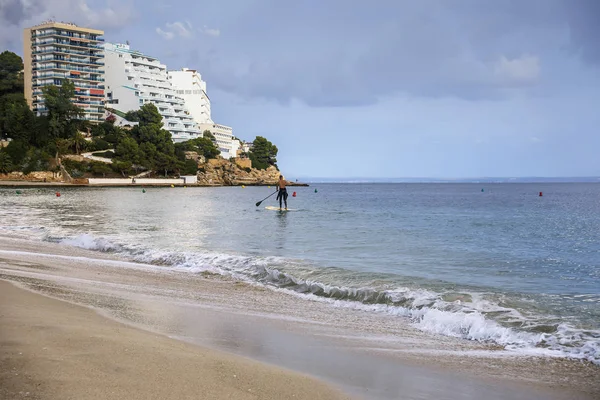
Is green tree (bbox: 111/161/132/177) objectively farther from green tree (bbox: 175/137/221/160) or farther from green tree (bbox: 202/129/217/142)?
green tree (bbox: 202/129/217/142)

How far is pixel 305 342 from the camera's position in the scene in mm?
7172

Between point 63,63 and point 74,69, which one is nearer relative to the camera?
point 63,63

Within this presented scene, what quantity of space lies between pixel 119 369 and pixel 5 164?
389 ft

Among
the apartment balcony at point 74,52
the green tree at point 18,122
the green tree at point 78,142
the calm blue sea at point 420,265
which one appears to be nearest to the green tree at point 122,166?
the green tree at point 78,142

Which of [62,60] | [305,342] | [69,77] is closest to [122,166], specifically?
[69,77]

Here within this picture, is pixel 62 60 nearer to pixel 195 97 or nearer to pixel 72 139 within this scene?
pixel 72 139

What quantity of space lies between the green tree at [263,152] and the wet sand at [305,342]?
17404cm

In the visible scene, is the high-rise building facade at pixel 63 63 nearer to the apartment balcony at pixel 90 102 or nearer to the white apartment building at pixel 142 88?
the apartment balcony at pixel 90 102

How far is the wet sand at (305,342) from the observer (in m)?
5.55

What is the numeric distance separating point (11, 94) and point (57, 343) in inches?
5601

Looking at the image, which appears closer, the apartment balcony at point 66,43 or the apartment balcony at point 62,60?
the apartment balcony at point 66,43

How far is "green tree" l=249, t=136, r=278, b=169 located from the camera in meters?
186

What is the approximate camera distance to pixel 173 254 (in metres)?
16.5

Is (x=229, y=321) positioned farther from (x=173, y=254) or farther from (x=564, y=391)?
(x=173, y=254)
